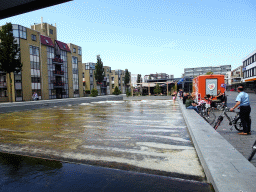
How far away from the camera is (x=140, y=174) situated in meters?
3.79

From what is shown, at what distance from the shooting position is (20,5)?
12.3 feet

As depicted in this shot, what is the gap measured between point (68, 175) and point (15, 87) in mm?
37151

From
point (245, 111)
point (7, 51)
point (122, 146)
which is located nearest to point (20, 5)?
point (122, 146)

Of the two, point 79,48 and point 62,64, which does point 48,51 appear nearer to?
point 62,64

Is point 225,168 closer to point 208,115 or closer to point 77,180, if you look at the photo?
point 77,180

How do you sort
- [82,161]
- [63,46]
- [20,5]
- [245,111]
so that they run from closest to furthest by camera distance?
[20,5] → [82,161] → [245,111] → [63,46]

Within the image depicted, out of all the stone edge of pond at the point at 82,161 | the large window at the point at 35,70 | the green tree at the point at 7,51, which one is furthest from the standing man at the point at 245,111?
the large window at the point at 35,70

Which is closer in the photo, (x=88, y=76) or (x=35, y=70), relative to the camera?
(x=35, y=70)

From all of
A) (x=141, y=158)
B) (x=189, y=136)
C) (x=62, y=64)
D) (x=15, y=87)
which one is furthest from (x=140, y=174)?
(x=62, y=64)

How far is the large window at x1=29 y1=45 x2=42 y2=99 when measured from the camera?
39375 millimetres

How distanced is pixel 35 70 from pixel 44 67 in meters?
2.85

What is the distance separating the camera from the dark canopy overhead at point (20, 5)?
3.58m

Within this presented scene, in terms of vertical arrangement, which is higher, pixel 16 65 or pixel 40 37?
pixel 40 37

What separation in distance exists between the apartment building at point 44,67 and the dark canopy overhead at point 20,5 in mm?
36126
